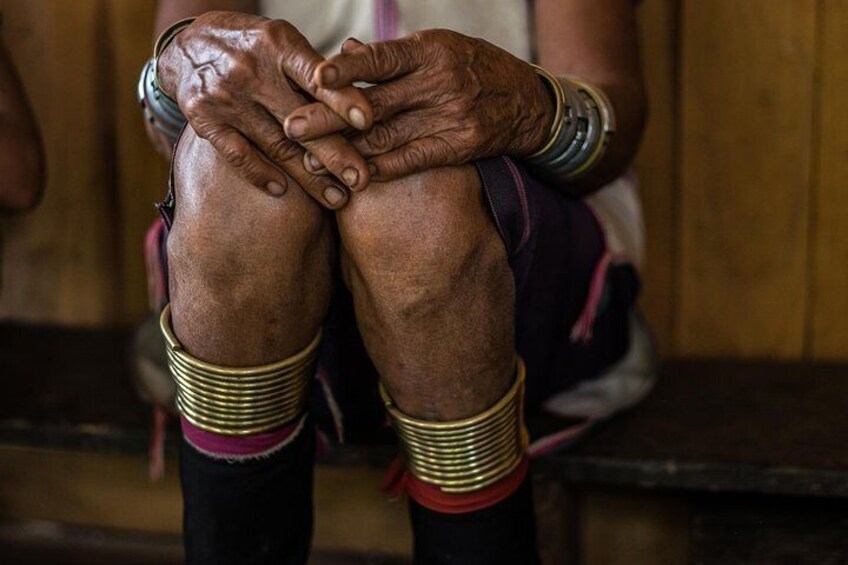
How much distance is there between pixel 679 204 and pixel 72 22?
93 cm

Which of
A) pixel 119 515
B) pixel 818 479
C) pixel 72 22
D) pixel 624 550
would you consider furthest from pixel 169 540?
pixel 818 479

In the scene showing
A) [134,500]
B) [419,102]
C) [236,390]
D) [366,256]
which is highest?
[419,102]

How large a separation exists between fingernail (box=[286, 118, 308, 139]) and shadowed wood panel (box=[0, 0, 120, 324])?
37.1 inches

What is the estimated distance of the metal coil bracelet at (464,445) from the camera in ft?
3.05

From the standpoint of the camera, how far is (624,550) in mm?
1455

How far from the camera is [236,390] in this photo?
0.92m

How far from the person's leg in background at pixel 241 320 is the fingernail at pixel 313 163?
0.03m

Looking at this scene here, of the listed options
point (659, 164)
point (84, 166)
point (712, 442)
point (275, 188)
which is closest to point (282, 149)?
point (275, 188)

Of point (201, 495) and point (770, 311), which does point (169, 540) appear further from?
point (770, 311)

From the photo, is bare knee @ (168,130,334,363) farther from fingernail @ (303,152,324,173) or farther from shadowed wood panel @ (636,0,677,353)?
shadowed wood panel @ (636,0,677,353)

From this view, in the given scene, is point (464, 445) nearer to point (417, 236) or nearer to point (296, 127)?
point (417, 236)

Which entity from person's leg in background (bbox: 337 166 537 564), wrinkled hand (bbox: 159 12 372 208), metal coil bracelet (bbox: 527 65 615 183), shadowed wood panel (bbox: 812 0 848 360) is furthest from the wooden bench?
wrinkled hand (bbox: 159 12 372 208)

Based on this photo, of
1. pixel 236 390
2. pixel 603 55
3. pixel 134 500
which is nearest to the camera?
pixel 236 390

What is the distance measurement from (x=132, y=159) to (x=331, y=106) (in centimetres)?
94
